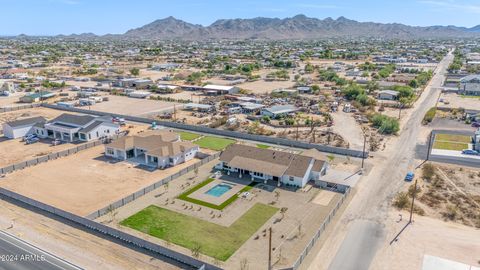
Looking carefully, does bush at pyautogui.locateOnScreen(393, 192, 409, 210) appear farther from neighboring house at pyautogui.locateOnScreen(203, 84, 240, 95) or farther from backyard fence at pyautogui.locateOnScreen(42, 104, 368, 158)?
neighboring house at pyautogui.locateOnScreen(203, 84, 240, 95)

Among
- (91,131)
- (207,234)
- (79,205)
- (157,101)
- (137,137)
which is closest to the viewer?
Result: (207,234)

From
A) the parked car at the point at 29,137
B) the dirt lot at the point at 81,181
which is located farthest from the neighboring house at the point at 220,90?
the dirt lot at the point at 81,181

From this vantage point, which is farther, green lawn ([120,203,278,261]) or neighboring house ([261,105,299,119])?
neighboring house ([261,105,299,119])

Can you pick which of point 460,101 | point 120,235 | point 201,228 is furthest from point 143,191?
point 460,101

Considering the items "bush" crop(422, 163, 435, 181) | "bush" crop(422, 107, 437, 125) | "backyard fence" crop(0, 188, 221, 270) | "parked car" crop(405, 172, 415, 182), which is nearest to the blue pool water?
"backyard fence" crop(0, 188, 221, 270)

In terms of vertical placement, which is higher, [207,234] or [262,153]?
[262,153]

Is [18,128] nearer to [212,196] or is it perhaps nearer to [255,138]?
[255,138]

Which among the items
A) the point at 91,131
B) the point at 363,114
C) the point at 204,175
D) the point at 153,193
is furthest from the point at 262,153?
the point at 363,114

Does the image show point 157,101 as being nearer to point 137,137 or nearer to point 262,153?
point 137,137
